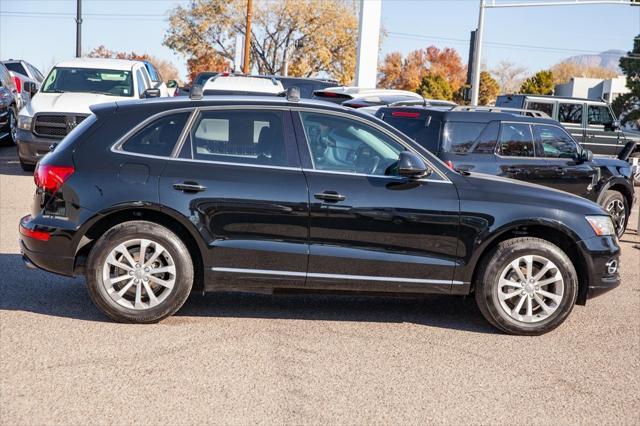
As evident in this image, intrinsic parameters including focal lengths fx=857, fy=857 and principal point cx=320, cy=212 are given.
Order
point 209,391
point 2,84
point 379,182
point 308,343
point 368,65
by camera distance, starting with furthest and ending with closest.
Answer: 1. point 368,65
2. point 2,84
3. point 379,182
4. point 308,343
5. point 209,391

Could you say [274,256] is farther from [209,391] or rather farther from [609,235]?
[609,235]

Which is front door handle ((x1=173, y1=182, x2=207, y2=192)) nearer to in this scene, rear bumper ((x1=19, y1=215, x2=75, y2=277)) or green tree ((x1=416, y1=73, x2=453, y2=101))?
rear bumper ((x1=19, y1=215, x2=75, y2=277))

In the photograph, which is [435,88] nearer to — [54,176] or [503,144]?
[503,144]

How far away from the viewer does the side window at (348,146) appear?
6.54 meters

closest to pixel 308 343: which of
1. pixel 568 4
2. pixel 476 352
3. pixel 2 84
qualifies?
pixel 476 352

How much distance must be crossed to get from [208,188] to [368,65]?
25411 millimetres

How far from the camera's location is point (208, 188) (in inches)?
249

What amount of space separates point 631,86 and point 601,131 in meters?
39.5

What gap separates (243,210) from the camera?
249 inches

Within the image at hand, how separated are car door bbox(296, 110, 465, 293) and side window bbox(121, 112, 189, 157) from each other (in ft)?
3.05

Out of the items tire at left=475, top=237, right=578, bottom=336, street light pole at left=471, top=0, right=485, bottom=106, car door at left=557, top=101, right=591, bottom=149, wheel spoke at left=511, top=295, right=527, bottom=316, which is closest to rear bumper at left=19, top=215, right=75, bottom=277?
tire at left=475, top=237, right=578, bottom=336

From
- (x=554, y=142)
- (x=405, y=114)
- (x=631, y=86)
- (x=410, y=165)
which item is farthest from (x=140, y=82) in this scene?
(x=631, y=86)

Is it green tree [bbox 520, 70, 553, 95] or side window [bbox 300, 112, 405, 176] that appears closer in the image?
side window [bbox 300, 112, 405, 176]

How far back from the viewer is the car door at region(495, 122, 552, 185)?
10.4m
